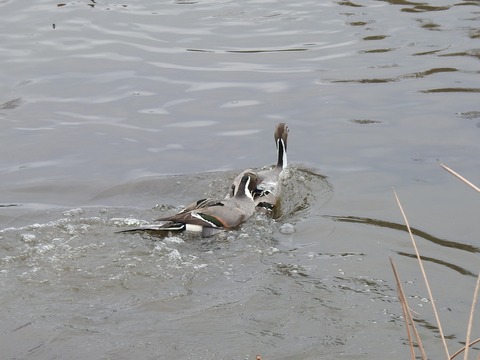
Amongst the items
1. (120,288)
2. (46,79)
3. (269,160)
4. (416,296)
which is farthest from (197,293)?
(46,79)

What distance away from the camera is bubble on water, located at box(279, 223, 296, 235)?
9344 mm

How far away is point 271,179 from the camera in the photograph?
10656mm

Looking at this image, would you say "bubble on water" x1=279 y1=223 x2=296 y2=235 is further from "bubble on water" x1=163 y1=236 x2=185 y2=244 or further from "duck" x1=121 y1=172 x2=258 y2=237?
"bubble on water" x1=163 y1=236 x2=185 y2=244

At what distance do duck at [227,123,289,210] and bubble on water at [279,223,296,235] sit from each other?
71 cm

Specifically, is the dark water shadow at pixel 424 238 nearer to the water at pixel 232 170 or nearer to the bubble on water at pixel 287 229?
the water at pixel 232 170

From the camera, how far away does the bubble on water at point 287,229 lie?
9.34m

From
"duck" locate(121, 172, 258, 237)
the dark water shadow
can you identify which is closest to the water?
the dark water shadow

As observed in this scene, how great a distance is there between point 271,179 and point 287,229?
135 centimetres

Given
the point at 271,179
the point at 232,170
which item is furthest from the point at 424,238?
the point at 232,170

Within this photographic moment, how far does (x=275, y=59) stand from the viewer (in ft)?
47.3

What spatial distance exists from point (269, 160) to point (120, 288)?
385 cm

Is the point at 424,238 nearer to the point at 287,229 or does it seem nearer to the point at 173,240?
the point at 287,229

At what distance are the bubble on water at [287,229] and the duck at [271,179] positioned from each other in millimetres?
707

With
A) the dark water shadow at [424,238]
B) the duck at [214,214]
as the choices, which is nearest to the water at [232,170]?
the dark water shadow at [424,238]
